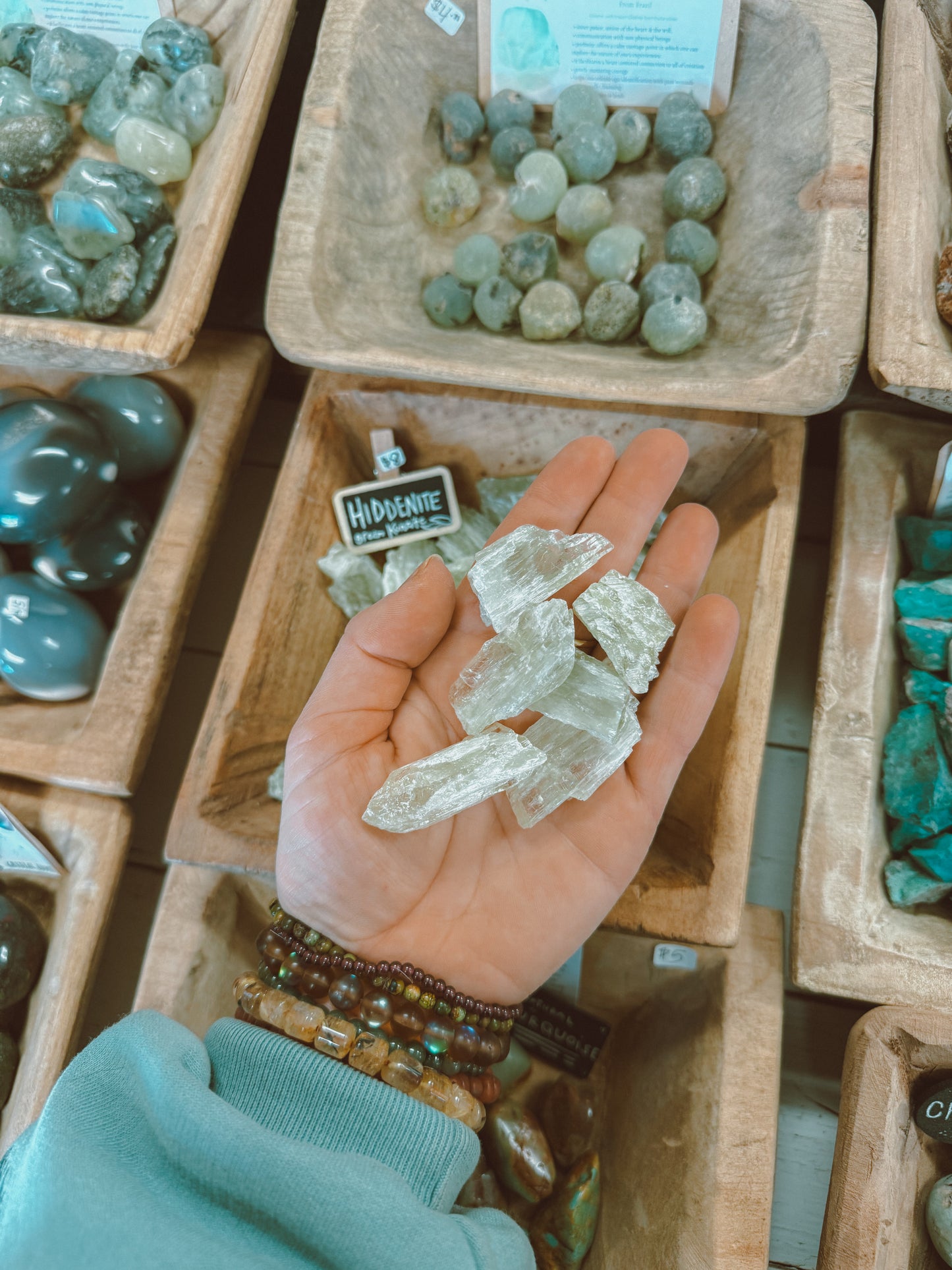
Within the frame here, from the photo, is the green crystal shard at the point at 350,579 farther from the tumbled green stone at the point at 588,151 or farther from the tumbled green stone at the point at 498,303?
the tumbled green stone at the point at 588,151

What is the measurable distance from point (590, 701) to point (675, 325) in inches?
15.8

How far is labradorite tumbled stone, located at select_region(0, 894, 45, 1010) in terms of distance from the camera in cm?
75

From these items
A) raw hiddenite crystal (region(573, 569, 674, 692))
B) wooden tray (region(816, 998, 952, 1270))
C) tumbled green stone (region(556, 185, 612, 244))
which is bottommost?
wooden tray (region(816, 998, 952, 1270))

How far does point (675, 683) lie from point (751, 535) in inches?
7.3

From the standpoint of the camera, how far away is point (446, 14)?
890 millimetres

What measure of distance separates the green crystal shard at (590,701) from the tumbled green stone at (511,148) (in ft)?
1.99

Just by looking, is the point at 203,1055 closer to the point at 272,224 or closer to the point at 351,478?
the point at 351,478

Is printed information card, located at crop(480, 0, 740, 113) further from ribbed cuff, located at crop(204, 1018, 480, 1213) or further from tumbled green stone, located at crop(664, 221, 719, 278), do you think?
ribbed cuff, located at crop(204, 1018, 480, 1213)

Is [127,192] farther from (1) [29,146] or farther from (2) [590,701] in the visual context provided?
(2) [590,701]

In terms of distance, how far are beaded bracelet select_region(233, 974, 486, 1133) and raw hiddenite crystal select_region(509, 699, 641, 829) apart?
18cm

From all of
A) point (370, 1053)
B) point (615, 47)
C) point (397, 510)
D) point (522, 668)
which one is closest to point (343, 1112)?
point (370, 1053)

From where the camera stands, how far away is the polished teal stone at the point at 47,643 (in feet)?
2.61

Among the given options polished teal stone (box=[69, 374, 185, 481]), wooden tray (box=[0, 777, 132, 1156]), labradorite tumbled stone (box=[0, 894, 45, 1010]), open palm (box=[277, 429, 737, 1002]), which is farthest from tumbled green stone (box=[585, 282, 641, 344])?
labradorite tumbled stone (box=[0, 894, 45, 1010])

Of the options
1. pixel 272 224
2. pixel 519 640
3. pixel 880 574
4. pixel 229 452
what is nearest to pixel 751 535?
pixel 880 574
